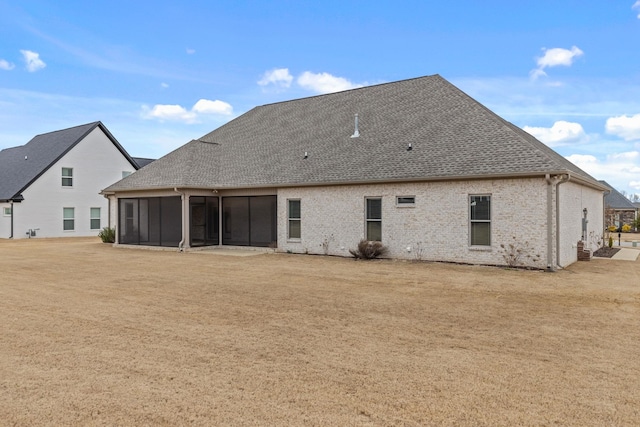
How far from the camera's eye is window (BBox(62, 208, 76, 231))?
30.5 metres

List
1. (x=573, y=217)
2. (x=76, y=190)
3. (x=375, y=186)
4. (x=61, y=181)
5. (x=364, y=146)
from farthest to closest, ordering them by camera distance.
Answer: (x=76, y=190)
(x=61, y=181)
(x=364, y=146)
(x=375, y=186)
(x=573, y=217)

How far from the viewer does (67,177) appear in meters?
30.7

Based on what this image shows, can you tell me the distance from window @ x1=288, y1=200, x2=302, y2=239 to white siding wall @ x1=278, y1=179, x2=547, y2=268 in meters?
0.23

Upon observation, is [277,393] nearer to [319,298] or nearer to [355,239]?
[319,298]

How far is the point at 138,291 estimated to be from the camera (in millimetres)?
9969

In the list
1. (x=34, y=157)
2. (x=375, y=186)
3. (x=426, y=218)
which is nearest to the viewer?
(x=426, y=218)

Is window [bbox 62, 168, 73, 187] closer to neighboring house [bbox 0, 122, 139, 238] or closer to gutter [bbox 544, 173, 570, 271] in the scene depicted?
neighboring house [bbox 0, 122, 139, 238]

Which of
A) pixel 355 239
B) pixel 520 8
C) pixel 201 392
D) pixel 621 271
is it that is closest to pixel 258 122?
pixel 355 239

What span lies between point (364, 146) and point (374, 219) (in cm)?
359

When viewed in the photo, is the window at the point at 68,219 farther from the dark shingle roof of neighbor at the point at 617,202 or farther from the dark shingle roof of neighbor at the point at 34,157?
the dark shingle roof of neighbor at the point at 617,202

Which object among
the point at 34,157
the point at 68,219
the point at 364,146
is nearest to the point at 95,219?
the point at 68,219

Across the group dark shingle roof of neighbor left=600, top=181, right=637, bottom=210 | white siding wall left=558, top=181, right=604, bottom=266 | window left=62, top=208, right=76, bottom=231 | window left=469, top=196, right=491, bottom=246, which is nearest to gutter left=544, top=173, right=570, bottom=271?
white siding wall left=558, top=181, right=604, bottom=266

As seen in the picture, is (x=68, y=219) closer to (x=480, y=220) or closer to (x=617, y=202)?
(x=480, y=220)

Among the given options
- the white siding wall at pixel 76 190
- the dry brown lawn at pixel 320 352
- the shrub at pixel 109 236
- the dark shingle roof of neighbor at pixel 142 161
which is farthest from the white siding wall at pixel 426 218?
the dark shingle roof of neighbor at pixel 142 161
